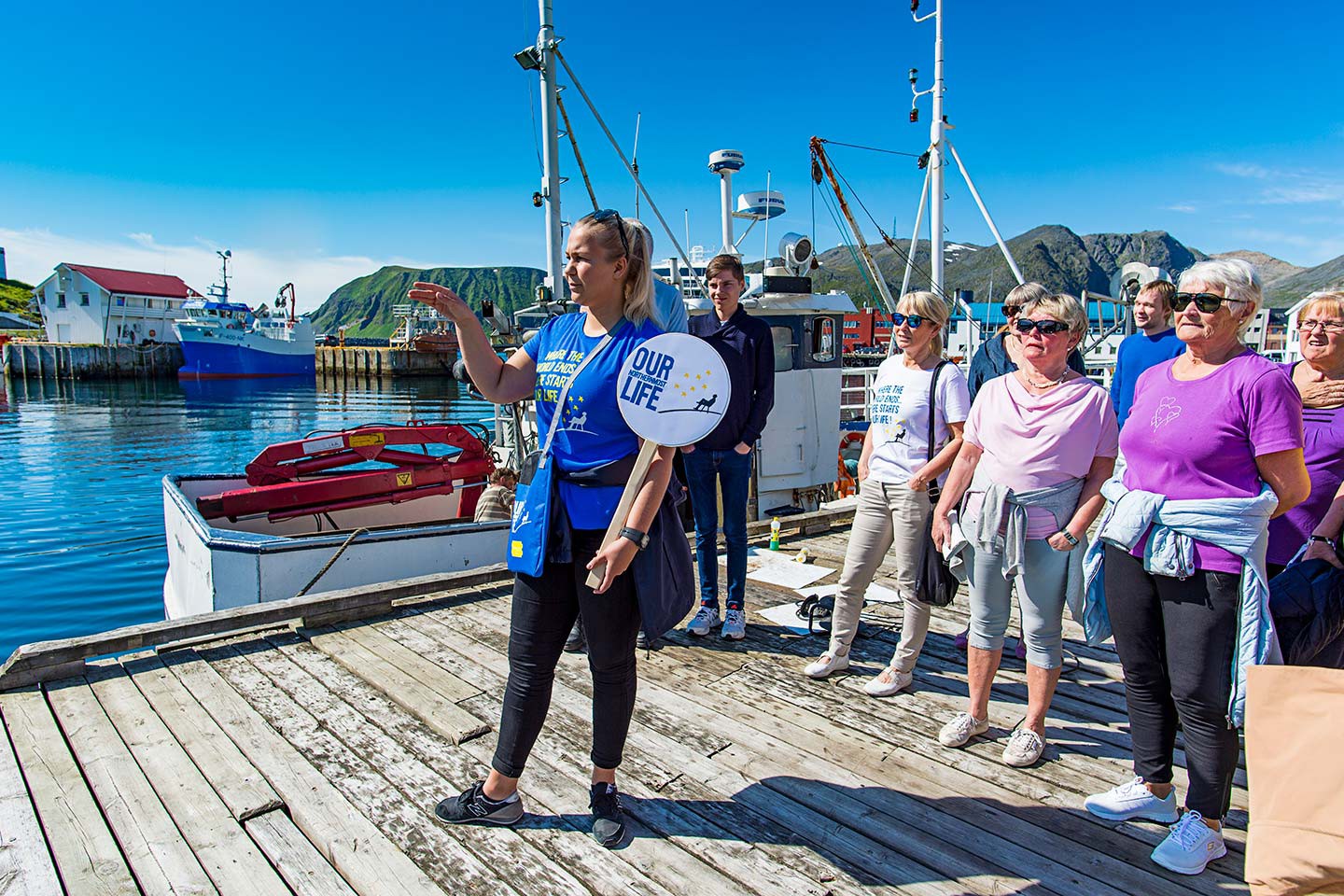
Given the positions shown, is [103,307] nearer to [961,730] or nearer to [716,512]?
[716,512]

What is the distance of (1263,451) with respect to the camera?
2061 millimetres

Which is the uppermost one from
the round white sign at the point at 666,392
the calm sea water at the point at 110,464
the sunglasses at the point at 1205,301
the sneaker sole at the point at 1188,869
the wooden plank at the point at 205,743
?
the sunglasses at the point at 1205,301

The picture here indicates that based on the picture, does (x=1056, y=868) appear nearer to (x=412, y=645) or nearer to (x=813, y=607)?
(x=813, y=607)

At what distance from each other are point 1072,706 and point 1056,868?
1314 mm

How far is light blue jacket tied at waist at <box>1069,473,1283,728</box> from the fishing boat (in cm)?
6782

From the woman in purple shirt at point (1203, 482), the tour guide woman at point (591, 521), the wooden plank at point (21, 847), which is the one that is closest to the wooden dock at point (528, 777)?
the wooden plank at point (21, 847)

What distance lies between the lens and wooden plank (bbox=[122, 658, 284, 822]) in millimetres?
2545

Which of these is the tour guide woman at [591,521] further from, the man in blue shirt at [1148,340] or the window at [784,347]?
the window at [784,347]

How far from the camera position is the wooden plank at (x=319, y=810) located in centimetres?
215

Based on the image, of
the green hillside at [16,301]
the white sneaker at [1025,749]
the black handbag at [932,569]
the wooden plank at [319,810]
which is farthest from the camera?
the green hillside at [16,301]

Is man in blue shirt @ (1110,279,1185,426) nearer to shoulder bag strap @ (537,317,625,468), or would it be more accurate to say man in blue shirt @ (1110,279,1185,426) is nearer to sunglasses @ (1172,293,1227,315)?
sunglasses @ (1172,293,1227,315)

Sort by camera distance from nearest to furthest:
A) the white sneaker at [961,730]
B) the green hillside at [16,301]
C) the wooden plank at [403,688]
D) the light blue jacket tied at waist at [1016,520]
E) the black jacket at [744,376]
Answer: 1. the light blue jacket tied at waist at [1016,520]
2. the white sneaker at [961,730]
3. the wooden plank at [403,688]
4. the black jacket at [744,376]
5. the green hillside at [16,301]

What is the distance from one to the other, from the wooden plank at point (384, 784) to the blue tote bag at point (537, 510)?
2.91 feet

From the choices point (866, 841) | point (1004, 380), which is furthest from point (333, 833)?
point (1004, 380)
